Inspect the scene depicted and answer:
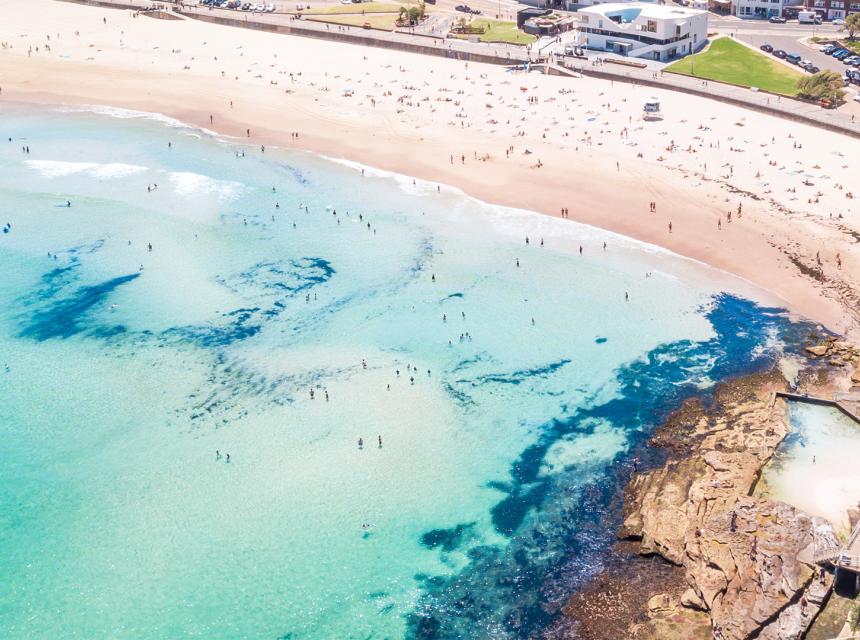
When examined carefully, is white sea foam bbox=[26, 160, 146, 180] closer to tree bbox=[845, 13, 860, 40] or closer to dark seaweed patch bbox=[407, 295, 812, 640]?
dark seaweed patch bbox=[407, 295, 812, 640]

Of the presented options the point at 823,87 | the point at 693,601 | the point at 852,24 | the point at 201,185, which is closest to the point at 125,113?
the point at 201,185

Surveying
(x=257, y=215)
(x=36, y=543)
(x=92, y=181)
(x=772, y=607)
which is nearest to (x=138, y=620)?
Answer: (x=36, y=543)

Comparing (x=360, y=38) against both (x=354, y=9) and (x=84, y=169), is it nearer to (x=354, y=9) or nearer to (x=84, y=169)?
(x=354, y=9)

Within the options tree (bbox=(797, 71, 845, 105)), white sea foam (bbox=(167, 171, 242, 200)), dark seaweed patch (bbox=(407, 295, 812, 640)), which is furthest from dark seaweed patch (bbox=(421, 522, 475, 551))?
tree (bbox=(797, 71, 845, 105))

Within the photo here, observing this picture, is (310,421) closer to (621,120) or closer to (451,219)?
(451,219)

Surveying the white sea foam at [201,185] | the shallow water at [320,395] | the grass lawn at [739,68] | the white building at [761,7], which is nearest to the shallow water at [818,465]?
the shallow water at [320,395]

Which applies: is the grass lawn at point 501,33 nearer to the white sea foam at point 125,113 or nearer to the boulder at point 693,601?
the white sea foam at point 125,113
